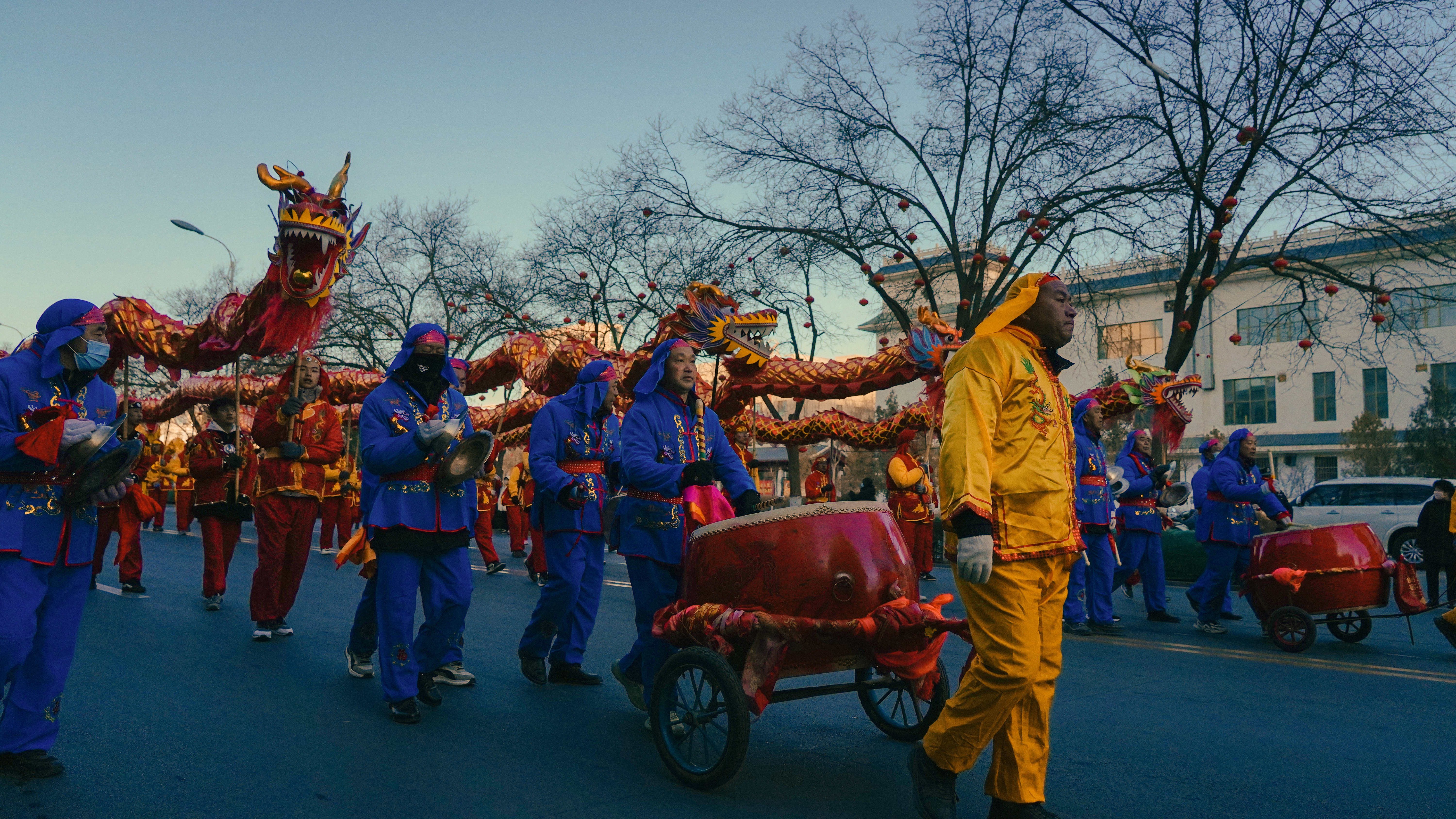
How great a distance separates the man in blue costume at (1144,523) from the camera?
9.91 metres

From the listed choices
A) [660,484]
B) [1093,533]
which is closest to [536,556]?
[1093,533]

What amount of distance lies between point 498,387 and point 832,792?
10965 millimetres

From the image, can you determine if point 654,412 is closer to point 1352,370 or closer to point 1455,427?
point 1455,427

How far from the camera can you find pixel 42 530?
4.24 meters

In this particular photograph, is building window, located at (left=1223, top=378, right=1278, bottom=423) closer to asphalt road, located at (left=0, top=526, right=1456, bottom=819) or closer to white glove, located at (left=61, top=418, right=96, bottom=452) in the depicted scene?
asphalt road, located at (left=0, top=526, right=1456, bottom=819)

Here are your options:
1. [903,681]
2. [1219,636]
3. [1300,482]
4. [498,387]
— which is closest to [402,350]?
[903,681]

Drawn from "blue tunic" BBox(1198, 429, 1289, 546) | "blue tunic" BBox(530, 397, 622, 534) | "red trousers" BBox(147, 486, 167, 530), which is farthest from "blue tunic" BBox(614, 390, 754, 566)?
"red trousers" BBox(147, 486, 167, 530)

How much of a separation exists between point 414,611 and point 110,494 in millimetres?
1506

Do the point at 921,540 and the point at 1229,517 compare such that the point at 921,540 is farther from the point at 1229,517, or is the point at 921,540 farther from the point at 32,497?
the point at 32,497

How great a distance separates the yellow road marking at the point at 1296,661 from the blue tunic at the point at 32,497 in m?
7.15

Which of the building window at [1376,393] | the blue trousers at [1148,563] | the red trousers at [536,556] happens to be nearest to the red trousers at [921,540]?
the blue trousers at [1148,563]

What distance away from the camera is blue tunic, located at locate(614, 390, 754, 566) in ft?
16.6

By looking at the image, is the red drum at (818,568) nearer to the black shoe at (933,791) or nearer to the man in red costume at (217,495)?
the black shoe at (933,791)

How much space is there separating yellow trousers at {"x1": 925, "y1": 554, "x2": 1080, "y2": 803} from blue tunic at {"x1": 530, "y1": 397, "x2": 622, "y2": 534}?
2701mm
